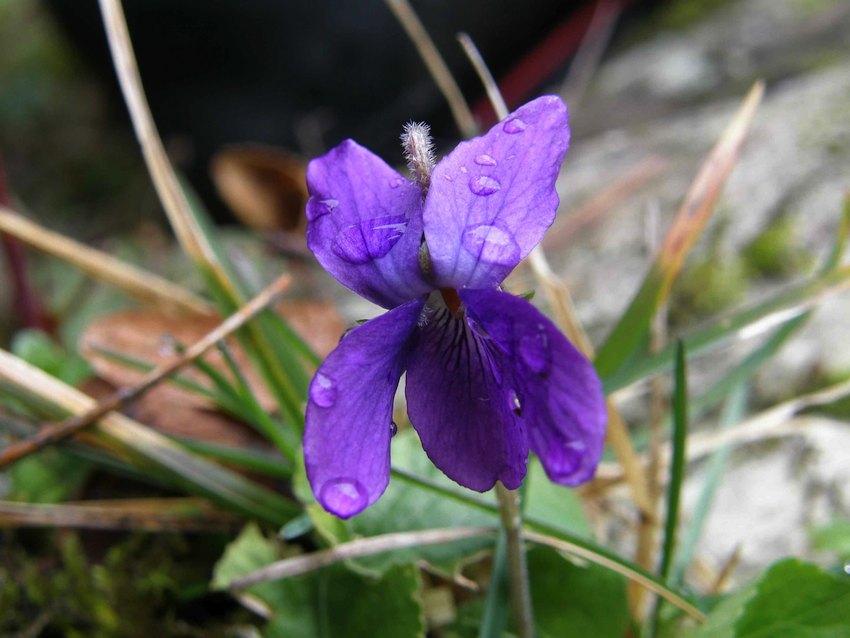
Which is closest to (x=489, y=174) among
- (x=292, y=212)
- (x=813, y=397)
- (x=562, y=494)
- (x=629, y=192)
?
(x=562, y=494)

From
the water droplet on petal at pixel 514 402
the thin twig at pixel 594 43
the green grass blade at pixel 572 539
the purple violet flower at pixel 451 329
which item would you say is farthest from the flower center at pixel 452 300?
the thin twig at pixel 594 43

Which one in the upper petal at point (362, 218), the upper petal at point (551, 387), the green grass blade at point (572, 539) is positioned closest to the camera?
the upper petal at point (551, 387)

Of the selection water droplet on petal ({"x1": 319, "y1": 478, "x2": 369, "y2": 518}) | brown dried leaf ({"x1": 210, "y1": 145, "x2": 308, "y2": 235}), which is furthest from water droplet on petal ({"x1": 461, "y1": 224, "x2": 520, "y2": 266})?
brown dried leaf ({"x1": 210, "y1": 145, "x2": 308, "y2": 235})

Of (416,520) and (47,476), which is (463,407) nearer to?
(416,520)

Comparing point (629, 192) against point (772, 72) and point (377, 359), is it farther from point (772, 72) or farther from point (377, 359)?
point (377, 359)

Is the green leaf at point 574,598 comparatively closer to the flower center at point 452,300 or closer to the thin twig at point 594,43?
the flower center at point 452,300

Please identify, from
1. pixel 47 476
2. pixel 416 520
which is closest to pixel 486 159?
pixel 416 520
